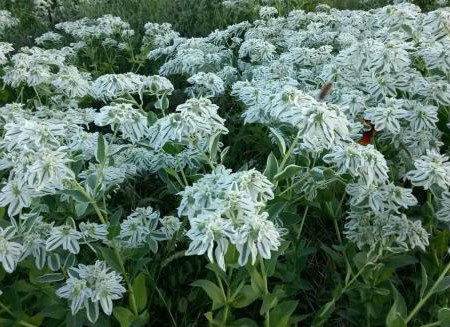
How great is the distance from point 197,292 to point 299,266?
390mm

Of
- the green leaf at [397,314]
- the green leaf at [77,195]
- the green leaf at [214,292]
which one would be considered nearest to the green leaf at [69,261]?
the green leaf at [77,195]

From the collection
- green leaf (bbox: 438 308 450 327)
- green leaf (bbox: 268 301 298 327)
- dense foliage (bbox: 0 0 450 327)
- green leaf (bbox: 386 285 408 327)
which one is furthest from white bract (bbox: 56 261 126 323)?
green leaf (bbox: 438 308 450 327)

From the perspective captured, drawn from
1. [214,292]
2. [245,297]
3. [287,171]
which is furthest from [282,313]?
[287,171]

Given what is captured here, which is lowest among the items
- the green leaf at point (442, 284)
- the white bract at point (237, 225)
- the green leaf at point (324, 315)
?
the green leaf at point (324, 315)

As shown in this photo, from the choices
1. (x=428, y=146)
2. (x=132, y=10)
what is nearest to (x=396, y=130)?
(x=428, y=146)

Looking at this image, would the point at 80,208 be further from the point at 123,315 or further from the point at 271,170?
the point at 271,170

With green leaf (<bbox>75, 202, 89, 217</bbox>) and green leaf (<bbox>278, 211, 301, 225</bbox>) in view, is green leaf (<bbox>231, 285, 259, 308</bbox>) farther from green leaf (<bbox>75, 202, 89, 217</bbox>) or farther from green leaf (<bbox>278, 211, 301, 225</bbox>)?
green leaf (<bbox>75, 202, 89, 217</bbox>)

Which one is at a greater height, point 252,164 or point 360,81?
point 360,81

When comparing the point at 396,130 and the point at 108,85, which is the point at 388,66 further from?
the point at 108,85

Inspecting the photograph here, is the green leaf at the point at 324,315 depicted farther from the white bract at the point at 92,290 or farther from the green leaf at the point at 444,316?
the white bract at the point at 92,290

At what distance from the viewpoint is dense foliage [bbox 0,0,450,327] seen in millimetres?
1614

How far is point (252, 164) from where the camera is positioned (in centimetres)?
259

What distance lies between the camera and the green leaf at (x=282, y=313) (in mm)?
1708

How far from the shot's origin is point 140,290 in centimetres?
176
